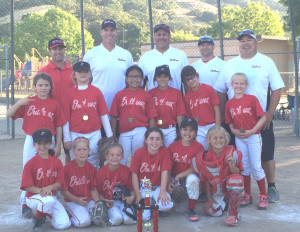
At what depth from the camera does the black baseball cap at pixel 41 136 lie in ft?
15.4

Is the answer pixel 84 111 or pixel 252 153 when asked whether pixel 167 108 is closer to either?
pixel 84 111

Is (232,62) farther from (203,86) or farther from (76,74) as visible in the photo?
(76,74)

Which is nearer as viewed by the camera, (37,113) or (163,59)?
(37,113)

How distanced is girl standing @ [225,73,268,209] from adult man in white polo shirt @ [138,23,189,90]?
81 cm

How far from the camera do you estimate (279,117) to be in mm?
14539

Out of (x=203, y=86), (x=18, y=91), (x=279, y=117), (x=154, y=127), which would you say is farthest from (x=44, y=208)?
(x=18, y=91)

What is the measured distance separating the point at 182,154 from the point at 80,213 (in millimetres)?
1370

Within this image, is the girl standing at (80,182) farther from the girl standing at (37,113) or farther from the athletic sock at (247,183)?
the athletic sock at (247,183)

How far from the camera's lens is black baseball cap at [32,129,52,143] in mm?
4680

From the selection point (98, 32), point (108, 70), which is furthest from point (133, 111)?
point (98, 32)

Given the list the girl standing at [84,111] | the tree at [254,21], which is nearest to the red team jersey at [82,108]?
the girl standing at [84,111]

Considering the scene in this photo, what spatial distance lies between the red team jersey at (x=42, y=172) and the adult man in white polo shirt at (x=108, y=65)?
131 centimetres

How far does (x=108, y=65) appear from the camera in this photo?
570 cm

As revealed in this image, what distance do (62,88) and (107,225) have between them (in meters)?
1.85
